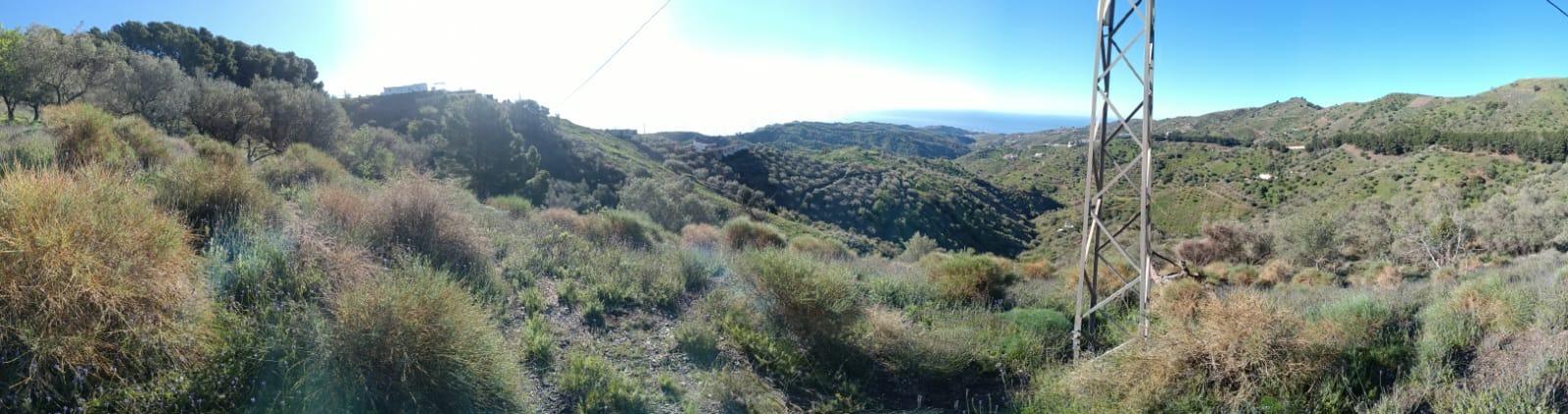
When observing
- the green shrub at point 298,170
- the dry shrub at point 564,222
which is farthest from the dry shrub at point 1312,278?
the green shrub at point 298,170

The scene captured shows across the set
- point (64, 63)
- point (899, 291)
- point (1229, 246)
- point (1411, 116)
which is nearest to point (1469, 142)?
point (1411, 116)

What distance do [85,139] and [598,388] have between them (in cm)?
733

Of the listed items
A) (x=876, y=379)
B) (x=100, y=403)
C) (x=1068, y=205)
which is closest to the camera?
(x=100, y=403)

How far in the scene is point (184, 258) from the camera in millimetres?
3711

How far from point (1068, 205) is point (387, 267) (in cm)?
5461

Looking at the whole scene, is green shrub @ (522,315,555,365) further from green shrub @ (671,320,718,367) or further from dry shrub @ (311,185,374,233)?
dry shrub @ (311,185,374,233)

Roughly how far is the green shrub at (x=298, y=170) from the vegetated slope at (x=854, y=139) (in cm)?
8774

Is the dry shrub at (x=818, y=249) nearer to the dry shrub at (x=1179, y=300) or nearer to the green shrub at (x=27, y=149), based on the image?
the dry shrub at (x=1179, y=300)

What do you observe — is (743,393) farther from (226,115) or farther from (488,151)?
(488,151)

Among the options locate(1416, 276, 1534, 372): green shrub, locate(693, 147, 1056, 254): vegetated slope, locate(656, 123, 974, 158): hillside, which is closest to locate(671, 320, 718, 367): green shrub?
locate(1416, 276, 1534, 372): green shrub

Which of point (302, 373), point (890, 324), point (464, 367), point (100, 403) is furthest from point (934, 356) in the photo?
point (100, 403)

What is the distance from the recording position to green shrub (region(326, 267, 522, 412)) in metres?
3.42

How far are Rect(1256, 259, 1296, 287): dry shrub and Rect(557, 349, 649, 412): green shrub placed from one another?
A: 1323 cm

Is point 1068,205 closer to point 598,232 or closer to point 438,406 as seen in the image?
point 598,232
